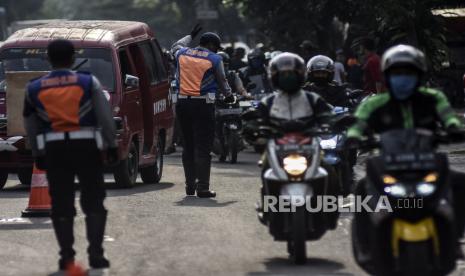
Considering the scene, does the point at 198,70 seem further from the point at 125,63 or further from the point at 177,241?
the point at 177,241

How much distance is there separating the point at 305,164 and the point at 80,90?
1706mm

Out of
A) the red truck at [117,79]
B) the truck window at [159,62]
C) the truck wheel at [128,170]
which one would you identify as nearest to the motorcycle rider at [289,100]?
the red truck at [117,79]

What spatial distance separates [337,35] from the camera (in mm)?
42938

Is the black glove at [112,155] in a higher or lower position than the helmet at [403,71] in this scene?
lower

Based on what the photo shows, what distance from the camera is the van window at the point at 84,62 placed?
17922 mm

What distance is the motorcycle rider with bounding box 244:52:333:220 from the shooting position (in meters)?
11.1

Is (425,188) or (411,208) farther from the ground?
(425,188)

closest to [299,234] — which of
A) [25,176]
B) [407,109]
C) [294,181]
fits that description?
[294,181]

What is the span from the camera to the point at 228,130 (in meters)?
23.2

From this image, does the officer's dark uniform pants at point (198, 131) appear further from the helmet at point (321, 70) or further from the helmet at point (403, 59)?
the helmet at point (403, 59)

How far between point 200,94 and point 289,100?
5118 millimetres

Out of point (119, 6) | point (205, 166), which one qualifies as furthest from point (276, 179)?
point (119, 6)

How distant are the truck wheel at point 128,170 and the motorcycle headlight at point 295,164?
7.04 m

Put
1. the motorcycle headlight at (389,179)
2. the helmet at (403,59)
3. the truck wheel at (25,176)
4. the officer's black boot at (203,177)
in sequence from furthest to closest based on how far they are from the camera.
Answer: the truck wheel at (25,176), the officer's black boot at (203,177), the helmet at (403,59), the motorcycle headlight at (389,179)
